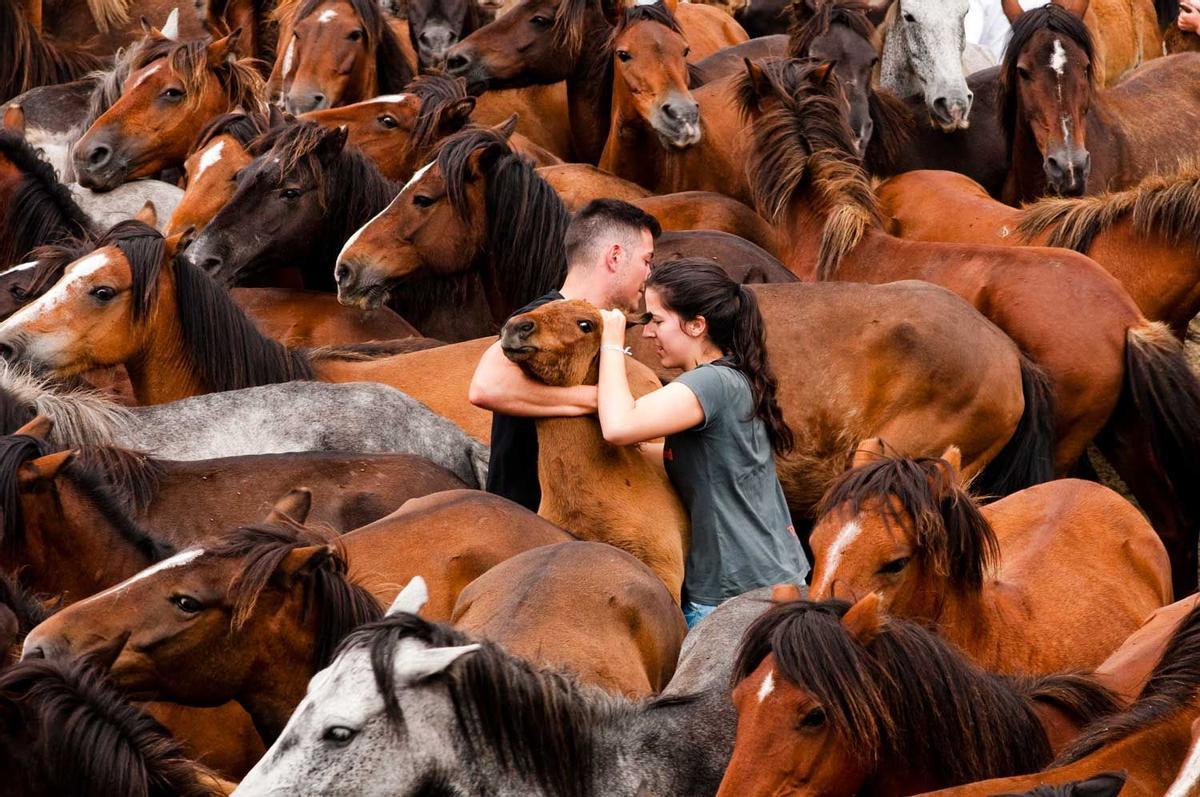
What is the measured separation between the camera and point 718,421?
5.68 m

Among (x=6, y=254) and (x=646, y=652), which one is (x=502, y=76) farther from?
(x=646, y=652)

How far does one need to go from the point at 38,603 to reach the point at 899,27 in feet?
22.7

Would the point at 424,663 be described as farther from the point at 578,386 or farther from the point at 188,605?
the point at 578,386

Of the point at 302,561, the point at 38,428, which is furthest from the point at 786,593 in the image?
the point at 38,428

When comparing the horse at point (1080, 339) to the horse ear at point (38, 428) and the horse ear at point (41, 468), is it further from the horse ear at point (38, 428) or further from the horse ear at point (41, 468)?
the horse ear at point (41, 468)

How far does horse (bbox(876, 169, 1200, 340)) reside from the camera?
26.9 ft

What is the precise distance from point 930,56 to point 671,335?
5.11 m

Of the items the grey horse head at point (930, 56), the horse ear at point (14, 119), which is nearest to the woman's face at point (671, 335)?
the horse ear at point (14, 119)

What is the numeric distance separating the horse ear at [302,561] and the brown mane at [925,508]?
1333 millimetres

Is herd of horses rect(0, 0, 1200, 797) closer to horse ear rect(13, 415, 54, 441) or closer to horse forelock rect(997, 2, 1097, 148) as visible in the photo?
horse forelock rect(997, 2, 1097, 148)

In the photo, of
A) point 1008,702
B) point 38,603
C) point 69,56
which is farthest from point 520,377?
point 69,56

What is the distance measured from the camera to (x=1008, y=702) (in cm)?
434

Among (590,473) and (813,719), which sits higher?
(813,719)

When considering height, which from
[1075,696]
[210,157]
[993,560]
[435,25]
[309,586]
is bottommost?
[435,25]
